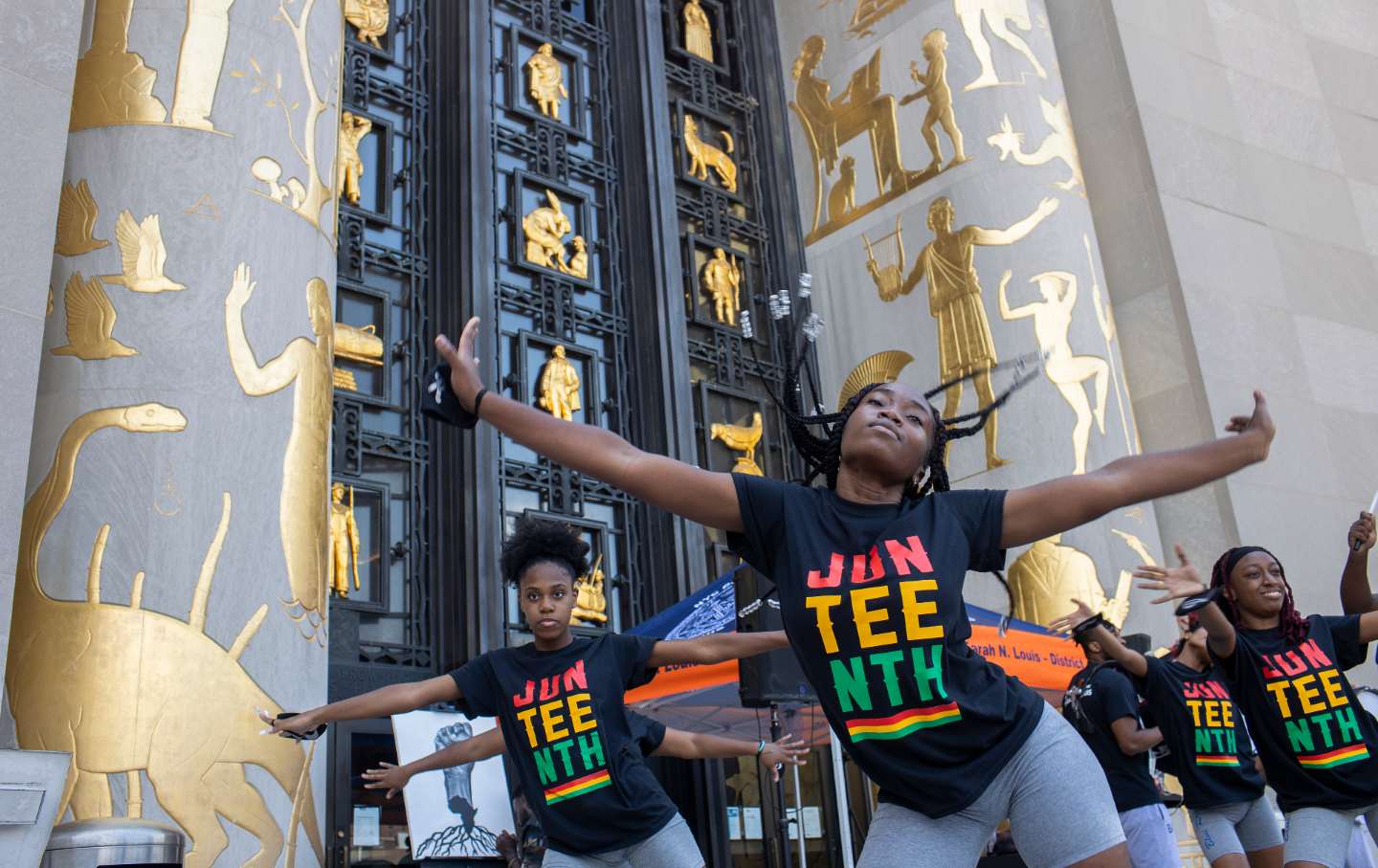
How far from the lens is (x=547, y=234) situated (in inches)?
434

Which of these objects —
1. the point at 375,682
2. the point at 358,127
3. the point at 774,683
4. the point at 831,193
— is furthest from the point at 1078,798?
the point at 831,193

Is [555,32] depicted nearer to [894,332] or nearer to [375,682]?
[894,332]

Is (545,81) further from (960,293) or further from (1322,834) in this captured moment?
(1322,834)

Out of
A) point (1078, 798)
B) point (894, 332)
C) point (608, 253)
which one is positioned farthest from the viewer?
point (894, 332)

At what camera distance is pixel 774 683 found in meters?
6.91

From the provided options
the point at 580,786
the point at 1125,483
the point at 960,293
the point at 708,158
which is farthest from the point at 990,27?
the point at 1125,483

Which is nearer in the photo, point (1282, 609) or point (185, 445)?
point (1282, 609)

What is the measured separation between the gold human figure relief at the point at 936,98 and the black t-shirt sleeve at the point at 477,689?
32.5ft

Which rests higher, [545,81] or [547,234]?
[545,81]

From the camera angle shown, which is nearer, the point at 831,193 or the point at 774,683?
the point at 774,683

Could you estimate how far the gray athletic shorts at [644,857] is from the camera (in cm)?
443

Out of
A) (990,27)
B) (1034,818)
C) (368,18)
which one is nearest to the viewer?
(1034,818)

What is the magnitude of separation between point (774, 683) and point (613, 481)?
429cm

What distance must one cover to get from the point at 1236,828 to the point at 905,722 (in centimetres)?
423
